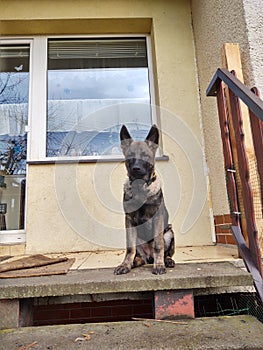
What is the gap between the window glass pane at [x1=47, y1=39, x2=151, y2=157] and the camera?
10.1 ft

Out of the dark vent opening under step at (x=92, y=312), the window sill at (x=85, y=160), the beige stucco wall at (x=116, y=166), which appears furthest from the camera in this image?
the window sill at (x=85, y=160)

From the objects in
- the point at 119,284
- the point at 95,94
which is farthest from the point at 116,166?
the point at 119,284

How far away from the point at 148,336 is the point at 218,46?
2.31 m

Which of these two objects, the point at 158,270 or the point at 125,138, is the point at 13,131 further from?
the point at 158,270

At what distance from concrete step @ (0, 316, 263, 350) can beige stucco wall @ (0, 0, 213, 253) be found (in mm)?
1482

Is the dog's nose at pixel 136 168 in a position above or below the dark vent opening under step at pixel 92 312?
above

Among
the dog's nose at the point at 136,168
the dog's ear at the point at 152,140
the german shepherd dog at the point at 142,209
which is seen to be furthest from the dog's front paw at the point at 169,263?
the dog's ear at the point at 152,140

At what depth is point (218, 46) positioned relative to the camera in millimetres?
2346

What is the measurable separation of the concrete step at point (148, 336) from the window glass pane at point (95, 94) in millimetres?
2077

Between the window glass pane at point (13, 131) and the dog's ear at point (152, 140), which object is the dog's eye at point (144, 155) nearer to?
the dog's ear at point (152, 140)

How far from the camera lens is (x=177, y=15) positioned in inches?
123

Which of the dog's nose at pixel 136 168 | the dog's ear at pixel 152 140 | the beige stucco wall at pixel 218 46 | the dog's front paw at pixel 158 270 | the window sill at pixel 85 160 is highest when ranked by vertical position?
the beige stucco wall at pixel 218 46

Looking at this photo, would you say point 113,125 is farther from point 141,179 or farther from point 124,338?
point 124,338

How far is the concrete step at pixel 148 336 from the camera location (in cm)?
97
